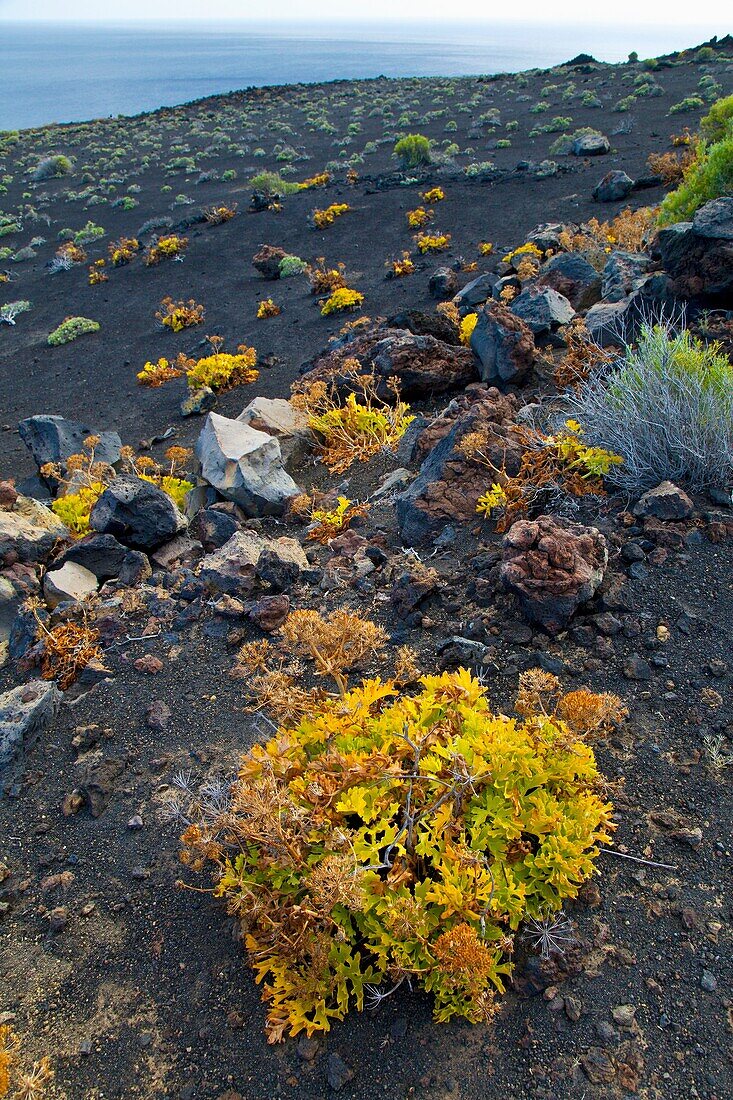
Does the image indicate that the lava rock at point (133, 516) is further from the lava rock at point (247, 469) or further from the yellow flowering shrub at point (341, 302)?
the yellow flowering shrub at point (341, 302)

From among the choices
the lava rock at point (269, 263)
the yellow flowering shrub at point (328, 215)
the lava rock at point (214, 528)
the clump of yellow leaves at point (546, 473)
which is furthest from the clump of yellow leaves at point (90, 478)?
the yellow flowering shrub at point (328, 215)

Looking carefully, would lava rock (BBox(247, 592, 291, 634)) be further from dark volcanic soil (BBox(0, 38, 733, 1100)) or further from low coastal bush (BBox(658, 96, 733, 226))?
low coastal bush (BBox(658, 96, 733, 226))

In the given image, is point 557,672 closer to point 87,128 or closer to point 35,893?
point 35,893

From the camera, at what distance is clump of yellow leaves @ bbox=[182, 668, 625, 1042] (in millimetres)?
2047

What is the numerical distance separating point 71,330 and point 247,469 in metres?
8.74

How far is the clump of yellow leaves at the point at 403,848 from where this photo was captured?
2.05 metres

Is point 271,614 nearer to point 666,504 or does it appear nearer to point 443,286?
point 666,504

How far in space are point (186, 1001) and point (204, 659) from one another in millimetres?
1777

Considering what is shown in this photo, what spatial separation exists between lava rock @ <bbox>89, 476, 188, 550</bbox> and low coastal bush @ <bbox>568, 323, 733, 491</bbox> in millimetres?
3234

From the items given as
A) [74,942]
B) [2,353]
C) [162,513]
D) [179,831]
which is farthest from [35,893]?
[2,353]

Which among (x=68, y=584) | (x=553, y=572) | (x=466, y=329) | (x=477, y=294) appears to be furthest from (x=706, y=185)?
(x=68, y=584)

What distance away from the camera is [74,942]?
8.42 ft

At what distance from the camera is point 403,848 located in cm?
217

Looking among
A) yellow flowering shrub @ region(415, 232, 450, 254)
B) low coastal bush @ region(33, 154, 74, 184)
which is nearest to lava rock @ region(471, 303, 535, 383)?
yellow flowering shrub @ region(415, 232, 450, 254)
